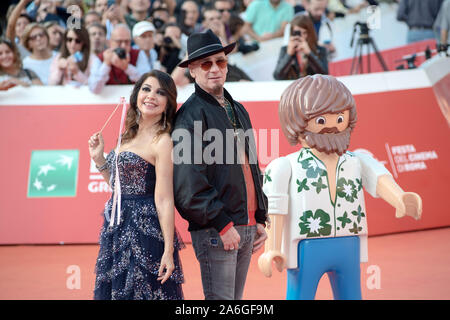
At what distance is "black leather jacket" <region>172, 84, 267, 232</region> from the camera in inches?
105

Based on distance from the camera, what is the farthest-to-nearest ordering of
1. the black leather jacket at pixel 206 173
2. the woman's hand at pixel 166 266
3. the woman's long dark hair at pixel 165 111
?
the woman's long dark hair at pixel 165 111
the woman's hand at pixel 166 266
the black leather jacket at pixel 206 173

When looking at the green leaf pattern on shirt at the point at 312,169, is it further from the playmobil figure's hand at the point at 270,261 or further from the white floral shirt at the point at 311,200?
the playmobil figure's hand at the point at 270,261

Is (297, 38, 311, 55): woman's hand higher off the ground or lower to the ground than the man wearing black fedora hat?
higher

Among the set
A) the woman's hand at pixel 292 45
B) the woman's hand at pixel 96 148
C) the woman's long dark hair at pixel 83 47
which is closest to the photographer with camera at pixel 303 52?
the woman's hand at pixel 292 45

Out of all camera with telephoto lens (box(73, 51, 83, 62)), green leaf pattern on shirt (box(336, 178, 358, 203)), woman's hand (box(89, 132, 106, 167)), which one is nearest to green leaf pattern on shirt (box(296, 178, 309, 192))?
green leaf pattern on shirt (box(336, 178, 358, 203))

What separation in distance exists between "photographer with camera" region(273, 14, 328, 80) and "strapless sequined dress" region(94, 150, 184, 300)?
12.3ft

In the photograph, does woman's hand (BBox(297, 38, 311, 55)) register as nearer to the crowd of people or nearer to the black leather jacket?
the crowd of people

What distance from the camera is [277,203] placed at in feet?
9.83

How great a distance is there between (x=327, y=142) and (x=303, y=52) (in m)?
3.38

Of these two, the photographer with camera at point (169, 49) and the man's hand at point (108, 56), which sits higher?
the photographer with camera at point (169, 49)

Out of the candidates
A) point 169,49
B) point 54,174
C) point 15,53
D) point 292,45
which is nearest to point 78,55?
point 15,53

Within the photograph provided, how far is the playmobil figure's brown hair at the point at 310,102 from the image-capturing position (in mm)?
3018
